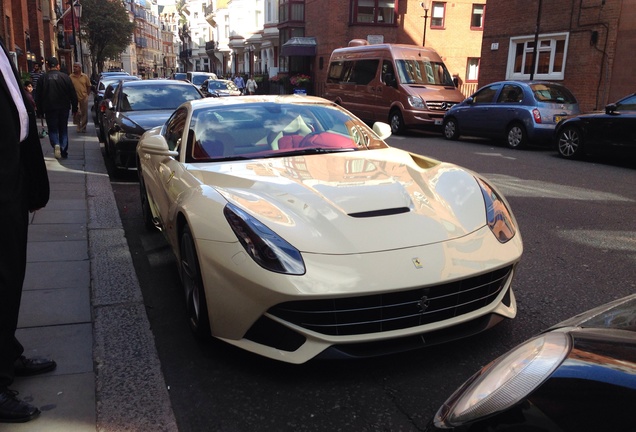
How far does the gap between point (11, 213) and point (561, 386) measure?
2.24 meters

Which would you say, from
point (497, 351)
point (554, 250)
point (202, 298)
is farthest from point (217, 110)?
point (554, 250)

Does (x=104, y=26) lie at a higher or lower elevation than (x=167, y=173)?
higher

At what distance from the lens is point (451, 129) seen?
49.3 feet

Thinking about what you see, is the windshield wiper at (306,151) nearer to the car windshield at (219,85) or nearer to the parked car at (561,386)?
the parked car at (561,386)

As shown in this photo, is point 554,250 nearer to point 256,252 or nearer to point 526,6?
point 256,252

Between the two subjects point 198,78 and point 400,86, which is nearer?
point 400,86

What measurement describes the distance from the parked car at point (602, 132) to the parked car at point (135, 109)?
7.47m

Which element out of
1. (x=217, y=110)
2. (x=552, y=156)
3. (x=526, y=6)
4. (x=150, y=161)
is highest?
(x=526, y=6)

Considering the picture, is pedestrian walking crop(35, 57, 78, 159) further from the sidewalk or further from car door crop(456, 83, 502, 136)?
car door crop(456, 83, 502, 136)

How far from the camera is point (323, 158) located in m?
4.05

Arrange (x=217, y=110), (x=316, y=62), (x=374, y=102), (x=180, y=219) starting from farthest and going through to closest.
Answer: (x=316, y=62) → (x=374, y=102) → (x=217, y=110) → (x=180, y=219)

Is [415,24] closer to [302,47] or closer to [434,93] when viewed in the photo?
[302,47]

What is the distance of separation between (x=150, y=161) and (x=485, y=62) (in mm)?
19611

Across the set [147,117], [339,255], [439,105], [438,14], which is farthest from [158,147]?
[438,14]
